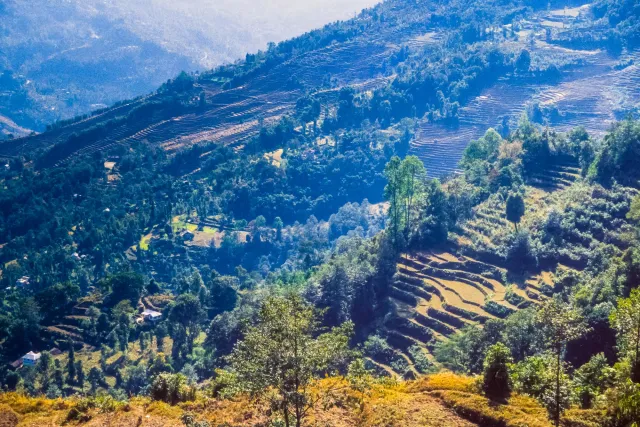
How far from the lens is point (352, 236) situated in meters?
90.6

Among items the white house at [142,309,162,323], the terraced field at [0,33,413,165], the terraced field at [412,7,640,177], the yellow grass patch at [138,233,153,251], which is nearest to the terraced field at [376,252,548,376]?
the white house at [142,309,162,323]

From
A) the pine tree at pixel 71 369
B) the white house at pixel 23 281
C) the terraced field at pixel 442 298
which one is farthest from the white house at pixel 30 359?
the terraced field at pixel 442 298

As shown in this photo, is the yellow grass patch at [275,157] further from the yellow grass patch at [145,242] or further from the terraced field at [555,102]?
the yellow grass patch at [145,242]

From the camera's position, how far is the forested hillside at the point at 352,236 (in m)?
19.3

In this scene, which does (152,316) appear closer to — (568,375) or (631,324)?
(568,375)

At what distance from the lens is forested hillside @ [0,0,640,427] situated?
1927 centimetres

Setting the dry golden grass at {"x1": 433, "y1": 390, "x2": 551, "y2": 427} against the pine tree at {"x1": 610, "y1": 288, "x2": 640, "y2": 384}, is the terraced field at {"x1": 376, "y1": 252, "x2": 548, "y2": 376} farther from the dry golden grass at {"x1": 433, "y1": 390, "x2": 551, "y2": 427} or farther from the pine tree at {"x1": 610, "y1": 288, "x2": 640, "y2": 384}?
the pine tree at {"x1": 610, "y1": 288, "x2": 640, "y2": 384}

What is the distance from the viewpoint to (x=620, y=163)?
4894cm

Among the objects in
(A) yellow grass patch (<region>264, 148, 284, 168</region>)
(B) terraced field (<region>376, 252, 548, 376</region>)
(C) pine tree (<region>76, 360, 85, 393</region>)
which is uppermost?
(A) yellow grass patch (<region>264, 148, 284, 168</region>)

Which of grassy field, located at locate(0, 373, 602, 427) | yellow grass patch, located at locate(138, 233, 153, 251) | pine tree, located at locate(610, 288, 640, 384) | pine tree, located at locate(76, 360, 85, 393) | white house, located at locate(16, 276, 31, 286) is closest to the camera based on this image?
pine tree, located at locate(610, 288, 640, 384)

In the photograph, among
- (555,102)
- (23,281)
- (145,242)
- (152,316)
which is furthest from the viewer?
(555,102)

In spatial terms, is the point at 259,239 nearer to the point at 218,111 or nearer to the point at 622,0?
the point at 218,111

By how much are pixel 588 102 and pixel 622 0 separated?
44.3 m

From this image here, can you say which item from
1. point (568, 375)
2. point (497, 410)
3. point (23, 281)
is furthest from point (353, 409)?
point (23, 281)
